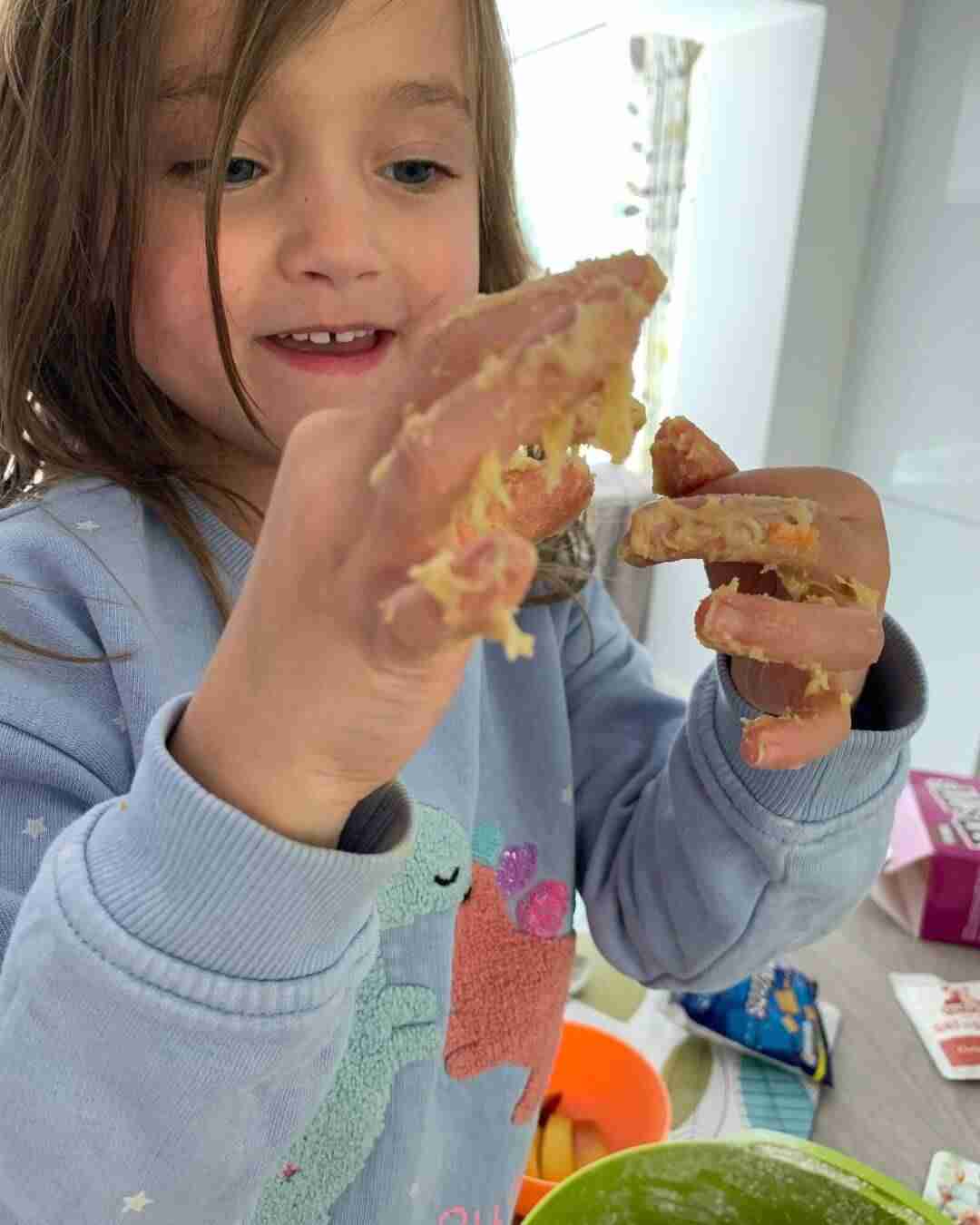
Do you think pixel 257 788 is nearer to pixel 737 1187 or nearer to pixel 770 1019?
pixel 737 1187

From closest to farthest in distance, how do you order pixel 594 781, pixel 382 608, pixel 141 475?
1. pixel 382 608
2. pixel 141 475
3. pixel 594 781

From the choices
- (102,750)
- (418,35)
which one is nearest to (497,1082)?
(102,750)

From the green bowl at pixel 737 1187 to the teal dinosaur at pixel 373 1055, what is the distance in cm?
11

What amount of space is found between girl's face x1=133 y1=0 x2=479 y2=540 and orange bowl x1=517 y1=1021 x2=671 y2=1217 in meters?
0.51

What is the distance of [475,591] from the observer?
0.66ft

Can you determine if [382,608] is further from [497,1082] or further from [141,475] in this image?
[497,1082]

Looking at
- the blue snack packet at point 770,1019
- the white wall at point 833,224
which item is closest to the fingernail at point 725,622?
the blue snack packet at point 770,1019

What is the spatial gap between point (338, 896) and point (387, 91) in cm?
38

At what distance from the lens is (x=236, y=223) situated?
46cm

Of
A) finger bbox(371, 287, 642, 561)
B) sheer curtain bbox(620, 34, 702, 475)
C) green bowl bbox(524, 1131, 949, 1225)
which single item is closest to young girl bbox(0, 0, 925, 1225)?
finger bbox(371, 287, 642, 561)

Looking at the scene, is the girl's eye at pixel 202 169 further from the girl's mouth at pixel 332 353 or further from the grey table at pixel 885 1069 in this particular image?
the grey table at pixel 885 1069

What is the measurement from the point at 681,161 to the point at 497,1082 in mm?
2153

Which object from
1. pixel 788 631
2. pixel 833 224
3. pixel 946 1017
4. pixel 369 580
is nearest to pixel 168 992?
pixel 369 580

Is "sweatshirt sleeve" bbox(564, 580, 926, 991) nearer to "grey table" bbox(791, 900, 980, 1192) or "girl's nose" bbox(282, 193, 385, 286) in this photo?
"grey table" bbox(791, 900, 980, 1192)
